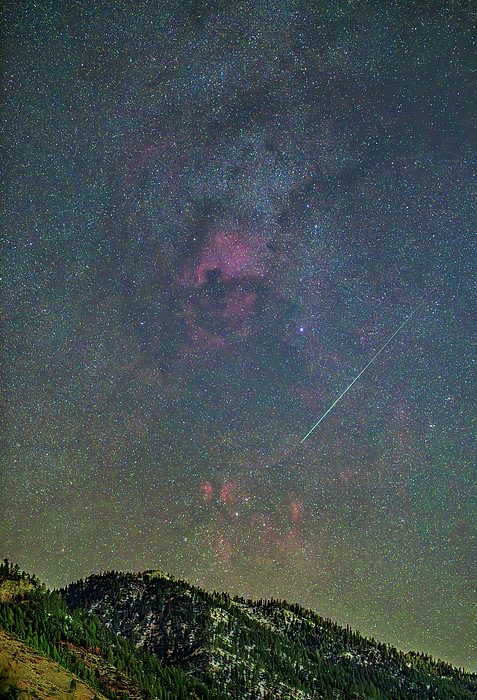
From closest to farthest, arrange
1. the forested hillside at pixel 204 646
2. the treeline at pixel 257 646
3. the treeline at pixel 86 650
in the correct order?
the treeline at pixel 86 650
the forested hillside at pixel 204 646
the treeline at pixel 257 646

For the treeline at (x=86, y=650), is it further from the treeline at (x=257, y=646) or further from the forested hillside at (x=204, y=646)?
the treeline at (x=257, y=646)

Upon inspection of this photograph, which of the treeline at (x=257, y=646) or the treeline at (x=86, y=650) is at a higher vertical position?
the treeline at (x=257, y=646)

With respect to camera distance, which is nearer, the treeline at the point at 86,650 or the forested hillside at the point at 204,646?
the treeline at the point at 86,650

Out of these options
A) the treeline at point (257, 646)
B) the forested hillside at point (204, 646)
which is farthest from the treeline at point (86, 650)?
the treeline at point (257, 646)

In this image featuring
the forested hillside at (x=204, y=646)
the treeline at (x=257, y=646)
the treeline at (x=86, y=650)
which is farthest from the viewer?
the treeline at (x=257, y=646)

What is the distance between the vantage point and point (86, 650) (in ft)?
222

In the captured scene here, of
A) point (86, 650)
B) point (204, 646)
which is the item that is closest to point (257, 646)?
point (204, 646)

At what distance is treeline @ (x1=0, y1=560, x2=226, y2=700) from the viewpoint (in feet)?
174

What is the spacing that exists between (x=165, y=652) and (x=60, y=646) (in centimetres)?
Result: 5590

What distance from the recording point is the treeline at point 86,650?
174 feet

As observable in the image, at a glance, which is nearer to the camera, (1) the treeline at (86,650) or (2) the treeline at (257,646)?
(1) the treeline at (86,650)

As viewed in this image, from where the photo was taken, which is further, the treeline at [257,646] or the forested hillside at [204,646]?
the treeline at [257,646]

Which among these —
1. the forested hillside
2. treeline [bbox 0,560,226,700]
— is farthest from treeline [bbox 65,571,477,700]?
treeline [bbox 0,560,226,700]

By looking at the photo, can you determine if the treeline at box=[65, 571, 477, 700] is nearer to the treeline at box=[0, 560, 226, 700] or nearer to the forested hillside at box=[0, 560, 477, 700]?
the forested hillside at box=[0, 560, 477, 700]
